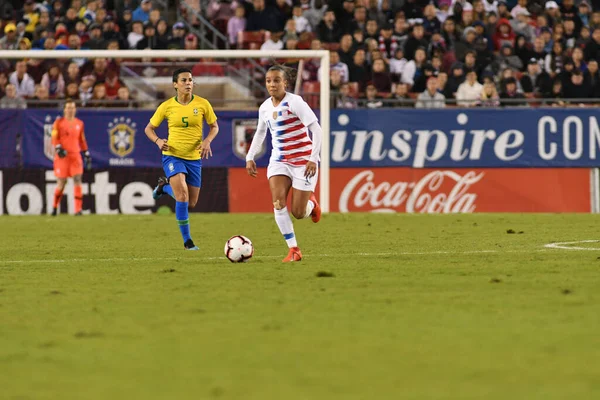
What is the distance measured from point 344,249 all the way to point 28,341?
6.80 m

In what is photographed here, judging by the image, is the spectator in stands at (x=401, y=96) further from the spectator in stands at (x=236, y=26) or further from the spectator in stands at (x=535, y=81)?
the spectator in stands at (x=236, y=26)

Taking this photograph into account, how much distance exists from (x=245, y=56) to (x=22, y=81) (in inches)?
178

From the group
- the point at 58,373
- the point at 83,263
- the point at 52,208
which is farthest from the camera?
the point at 52,208

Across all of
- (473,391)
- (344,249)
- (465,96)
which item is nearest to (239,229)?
(344,249)

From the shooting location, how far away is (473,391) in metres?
5.03

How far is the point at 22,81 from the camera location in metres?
22.8

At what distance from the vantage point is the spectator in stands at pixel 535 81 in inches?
929

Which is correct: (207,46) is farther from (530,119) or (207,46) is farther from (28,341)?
(28,341)

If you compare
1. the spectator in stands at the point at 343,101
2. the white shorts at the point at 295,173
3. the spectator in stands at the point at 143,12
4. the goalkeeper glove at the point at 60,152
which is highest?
the spectator in stands at the point at 143,12

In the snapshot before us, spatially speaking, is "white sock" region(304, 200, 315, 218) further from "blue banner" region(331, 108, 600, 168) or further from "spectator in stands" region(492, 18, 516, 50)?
"spectator in stands" region(492, 18, 516, 50)

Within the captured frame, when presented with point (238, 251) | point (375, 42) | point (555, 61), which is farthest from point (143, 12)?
point (238, 251)

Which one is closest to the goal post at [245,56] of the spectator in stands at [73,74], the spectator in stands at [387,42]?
the spectator in stands at [73,74]

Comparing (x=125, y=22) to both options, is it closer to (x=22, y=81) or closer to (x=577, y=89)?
(x=22, y=81)

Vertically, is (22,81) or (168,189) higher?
(22,81)
